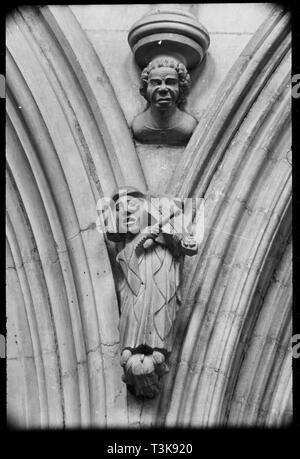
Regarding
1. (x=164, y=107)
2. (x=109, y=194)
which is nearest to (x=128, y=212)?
(x=109, y=194)

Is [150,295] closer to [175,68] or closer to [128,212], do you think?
[128,212]

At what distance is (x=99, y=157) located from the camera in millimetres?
14070

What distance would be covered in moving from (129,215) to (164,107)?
2.62 ft

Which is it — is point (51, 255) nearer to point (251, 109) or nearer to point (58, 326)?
point (58, 326)

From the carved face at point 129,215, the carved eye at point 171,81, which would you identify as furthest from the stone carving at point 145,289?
the carved eye at point 171,81

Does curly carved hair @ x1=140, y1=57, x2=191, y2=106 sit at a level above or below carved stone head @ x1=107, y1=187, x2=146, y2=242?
above

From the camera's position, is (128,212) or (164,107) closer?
(128,212)

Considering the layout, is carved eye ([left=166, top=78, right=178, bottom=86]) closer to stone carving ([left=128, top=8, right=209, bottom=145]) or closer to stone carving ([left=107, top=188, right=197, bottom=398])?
stone carving ([left=128, top=8, right=209, bottom=145])

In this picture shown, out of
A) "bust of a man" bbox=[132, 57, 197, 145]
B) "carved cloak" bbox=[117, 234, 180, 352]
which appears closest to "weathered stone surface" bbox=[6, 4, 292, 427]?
"bust of a man" bbox=[132, 57, 197, 145]

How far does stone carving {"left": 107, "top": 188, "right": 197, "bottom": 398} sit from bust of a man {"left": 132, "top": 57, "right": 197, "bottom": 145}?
0.58 metres

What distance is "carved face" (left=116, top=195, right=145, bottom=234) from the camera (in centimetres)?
1366

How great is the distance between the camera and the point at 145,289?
13.5 meters

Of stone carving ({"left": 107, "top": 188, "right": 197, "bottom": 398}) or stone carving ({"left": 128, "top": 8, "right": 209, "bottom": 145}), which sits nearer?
stone carving ({"left": 107, "top": 188, "right": 197, "bottom": 398})

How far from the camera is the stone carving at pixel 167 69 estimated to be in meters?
14.2
